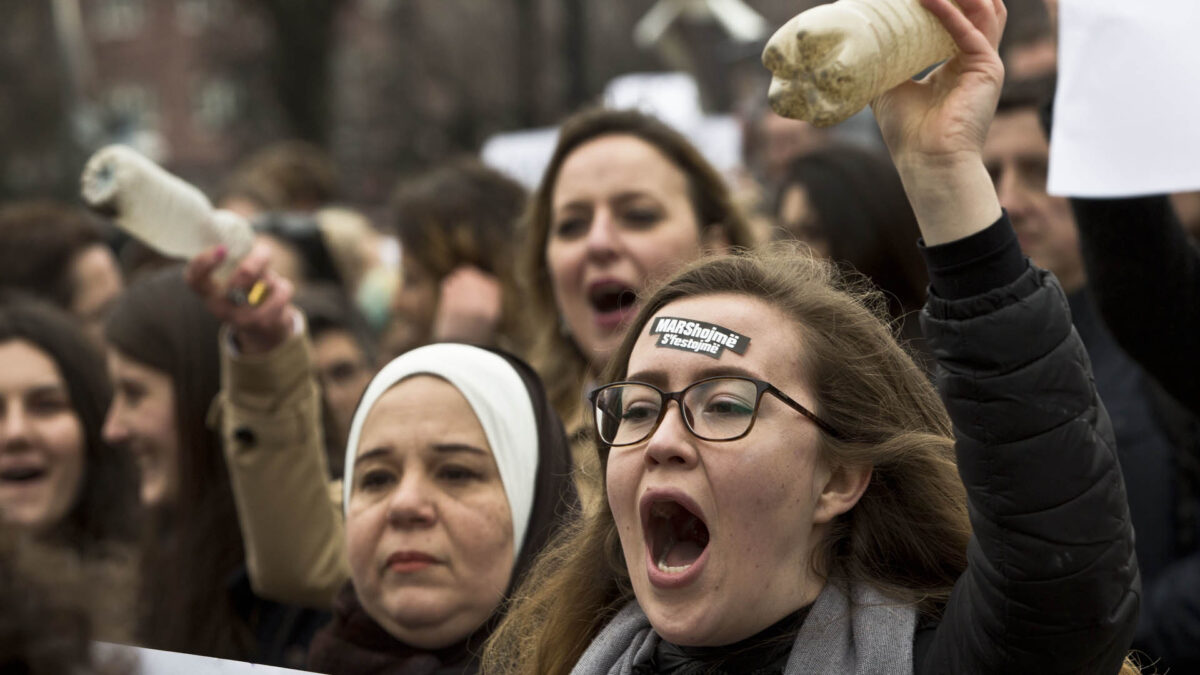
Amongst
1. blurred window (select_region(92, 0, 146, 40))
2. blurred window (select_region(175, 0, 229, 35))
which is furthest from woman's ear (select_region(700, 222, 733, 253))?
blurred window (select_region(92, 0, 146, 40))

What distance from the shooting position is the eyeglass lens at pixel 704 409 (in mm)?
2309

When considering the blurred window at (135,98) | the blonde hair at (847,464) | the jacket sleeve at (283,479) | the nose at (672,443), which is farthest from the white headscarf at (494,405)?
the blurred window at (135,98)

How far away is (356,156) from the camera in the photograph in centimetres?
4034

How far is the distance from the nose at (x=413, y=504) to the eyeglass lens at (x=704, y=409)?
65cm

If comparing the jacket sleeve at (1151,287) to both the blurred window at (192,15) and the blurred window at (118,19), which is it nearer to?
the blurred window at (192,15)

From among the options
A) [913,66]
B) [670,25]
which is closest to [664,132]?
[913,66]

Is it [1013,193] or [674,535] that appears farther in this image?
[1013,193]

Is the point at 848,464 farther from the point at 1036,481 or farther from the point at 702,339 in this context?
the point at 1036,481

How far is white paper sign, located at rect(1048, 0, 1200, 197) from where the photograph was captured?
9.89ft

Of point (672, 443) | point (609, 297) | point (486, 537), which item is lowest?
point (609, 297)

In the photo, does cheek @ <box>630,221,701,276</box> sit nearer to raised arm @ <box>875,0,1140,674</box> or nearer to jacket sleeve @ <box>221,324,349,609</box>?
jacket sleeve @ <box>221,324,349,609</box>

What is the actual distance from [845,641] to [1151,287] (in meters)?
1.36

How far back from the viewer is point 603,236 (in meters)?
4.11

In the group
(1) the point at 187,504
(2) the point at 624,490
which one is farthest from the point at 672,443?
(1) the point at 187,504
